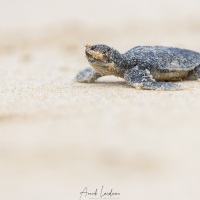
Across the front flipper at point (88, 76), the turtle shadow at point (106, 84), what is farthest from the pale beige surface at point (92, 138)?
the front flipper at point (88, 76)

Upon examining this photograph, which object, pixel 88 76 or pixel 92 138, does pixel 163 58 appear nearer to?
pixel 88 76

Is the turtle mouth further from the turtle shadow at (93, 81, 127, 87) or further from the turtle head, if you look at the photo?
the turtle shadow at (93, 81, 127, 87)


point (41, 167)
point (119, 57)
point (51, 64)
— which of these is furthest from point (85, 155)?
point (51, 64)

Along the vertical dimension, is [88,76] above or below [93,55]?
above

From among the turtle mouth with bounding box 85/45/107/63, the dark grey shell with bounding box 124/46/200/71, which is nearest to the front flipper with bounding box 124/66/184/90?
the dark grey shell with bounding box 124/46/200/71

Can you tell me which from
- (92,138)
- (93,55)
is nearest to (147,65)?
(93,55)

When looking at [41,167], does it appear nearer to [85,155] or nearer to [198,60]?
[85,155]
